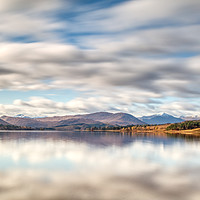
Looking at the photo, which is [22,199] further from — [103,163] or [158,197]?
[103,163]

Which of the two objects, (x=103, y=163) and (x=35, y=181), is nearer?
(x=35, y=181)

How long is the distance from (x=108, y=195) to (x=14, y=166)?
3208cm

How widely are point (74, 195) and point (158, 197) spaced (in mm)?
12329

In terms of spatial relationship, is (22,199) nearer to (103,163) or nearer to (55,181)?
(55,181)

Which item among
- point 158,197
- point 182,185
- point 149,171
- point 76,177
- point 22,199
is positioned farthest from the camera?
point 149,171

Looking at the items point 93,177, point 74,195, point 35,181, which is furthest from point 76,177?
point 74,195

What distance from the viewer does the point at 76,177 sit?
155 ft

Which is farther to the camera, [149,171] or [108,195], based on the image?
[149,171]

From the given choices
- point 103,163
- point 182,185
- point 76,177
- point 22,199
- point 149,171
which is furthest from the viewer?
point 103,163

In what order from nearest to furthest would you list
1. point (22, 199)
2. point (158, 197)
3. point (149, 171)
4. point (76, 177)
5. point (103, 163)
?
point (22, 199) < point (158, 197) < point (76, 177) < point (149, 171) < point (103, 163)

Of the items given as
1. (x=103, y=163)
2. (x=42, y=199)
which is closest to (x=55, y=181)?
(x=42, y=199)

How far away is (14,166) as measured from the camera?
5856 centimetres

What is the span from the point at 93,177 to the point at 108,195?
12420mm

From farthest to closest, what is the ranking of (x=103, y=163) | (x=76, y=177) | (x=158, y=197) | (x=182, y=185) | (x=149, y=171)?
(x=103, y=163), (x=149, y=171), (x=76, y=177), (x=182, y=185), (x=158, y=197)
